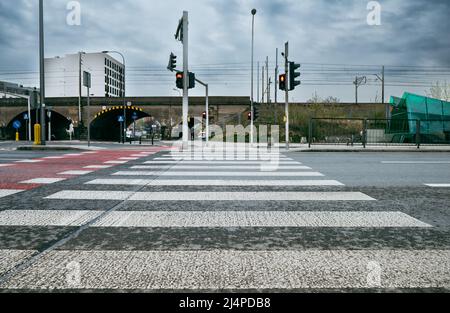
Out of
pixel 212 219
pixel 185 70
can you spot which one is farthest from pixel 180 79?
pixel 212 219

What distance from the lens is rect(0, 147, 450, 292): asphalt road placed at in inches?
106

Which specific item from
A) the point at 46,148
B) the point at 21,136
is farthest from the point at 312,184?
the point at 21,136

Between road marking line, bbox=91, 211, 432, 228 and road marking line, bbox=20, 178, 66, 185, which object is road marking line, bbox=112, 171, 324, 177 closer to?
road marking line, bbox=20, 178, 66, 185

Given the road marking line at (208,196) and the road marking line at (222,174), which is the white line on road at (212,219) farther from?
the road marking line at (222,174)

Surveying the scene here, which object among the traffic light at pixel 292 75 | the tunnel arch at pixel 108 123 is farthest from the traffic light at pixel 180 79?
the tunnel arch at pixel 108 123

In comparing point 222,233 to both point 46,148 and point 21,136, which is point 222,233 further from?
point 21,136

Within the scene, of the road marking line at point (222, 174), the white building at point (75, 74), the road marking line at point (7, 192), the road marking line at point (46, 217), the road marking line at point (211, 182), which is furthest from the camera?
the white building at point (75, 74)

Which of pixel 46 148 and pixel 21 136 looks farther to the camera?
pixel 21 136

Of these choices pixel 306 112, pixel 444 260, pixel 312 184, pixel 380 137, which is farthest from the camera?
pixel 306 112

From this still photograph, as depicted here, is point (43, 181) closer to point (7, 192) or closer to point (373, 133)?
point (7, 192)

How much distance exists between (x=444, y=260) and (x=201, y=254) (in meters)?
1.98

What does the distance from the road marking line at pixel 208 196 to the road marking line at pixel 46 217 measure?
0.97 meters

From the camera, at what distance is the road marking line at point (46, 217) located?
14.3 feet
